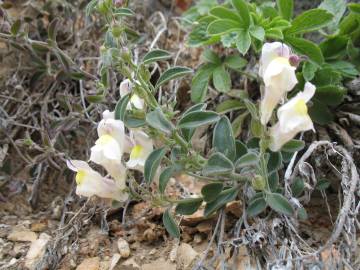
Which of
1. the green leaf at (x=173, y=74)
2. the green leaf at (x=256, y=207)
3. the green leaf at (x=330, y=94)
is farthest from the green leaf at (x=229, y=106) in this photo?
the green leaf at (x=256, y=207)

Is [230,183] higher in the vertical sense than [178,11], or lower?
higher

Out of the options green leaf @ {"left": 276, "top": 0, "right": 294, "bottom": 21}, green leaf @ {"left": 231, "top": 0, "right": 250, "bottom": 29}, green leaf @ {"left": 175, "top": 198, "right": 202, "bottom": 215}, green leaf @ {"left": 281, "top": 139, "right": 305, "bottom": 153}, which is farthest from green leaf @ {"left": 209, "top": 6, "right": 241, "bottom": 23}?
green leaf @ {"left": 175, "top": 198, "right": 202, "bottom": 215}

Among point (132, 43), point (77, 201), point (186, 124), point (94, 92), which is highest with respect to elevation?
point (186, 124)

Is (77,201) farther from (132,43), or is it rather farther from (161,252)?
(132,43)

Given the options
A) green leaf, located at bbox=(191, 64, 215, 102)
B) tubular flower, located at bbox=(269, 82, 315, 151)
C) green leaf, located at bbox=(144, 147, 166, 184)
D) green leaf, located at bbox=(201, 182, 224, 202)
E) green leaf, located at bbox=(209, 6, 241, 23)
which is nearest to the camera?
tubular flower, located at bbox=(269, 82, 315, 151)

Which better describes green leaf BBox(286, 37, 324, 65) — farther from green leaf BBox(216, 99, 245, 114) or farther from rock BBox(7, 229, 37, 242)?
rock BBox(7, 229, 37, 242)

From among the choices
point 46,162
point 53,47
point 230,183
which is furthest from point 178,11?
point 230,183

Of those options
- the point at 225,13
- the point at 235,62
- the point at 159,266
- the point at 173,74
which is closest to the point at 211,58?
the point at 235,62
